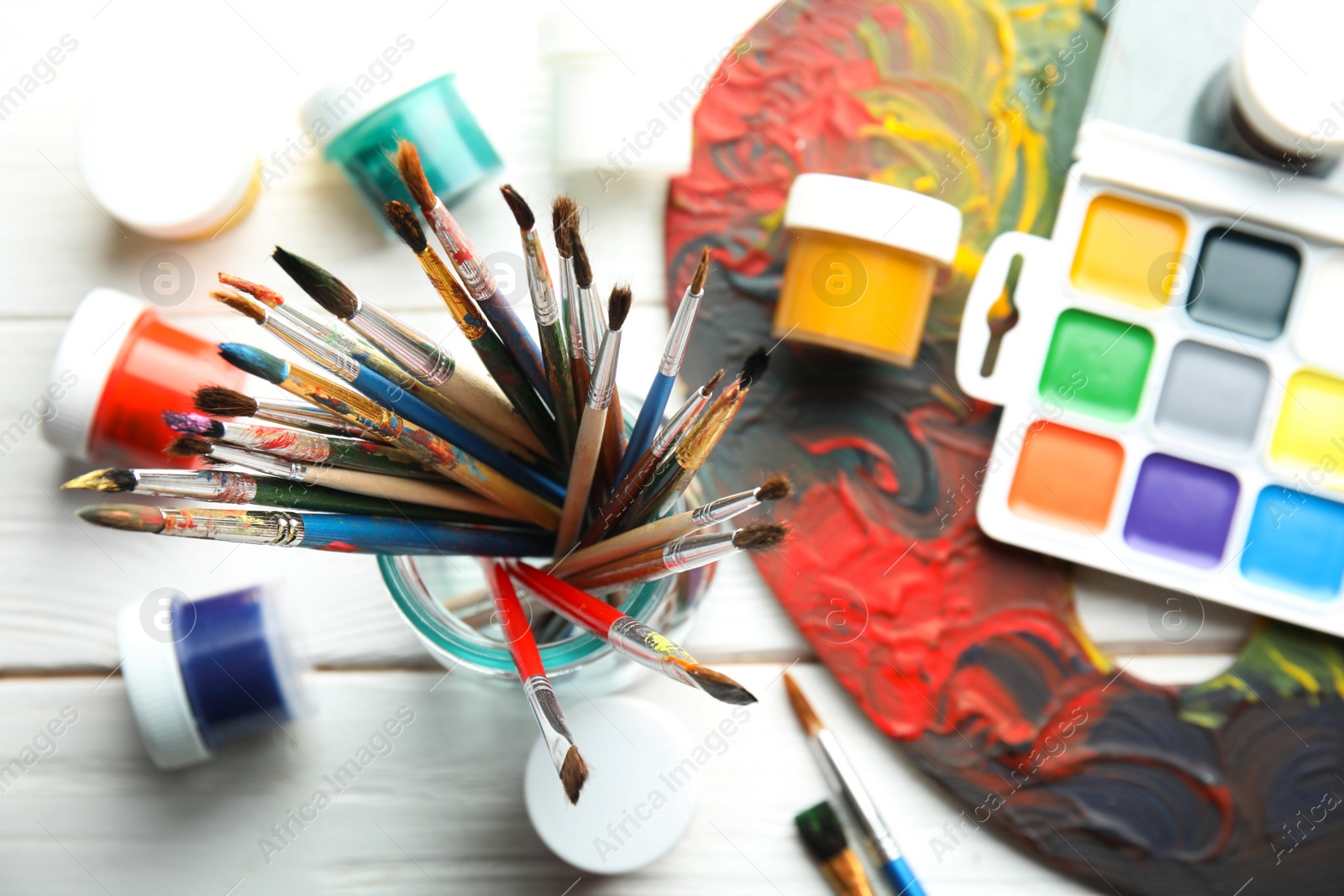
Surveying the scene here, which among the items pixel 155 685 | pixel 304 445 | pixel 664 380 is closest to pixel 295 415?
pixel 304 445

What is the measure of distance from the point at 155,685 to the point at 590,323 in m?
0.32

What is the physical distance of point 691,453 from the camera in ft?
1.06

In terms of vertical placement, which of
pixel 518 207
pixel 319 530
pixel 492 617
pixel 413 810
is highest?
pixel 518 207

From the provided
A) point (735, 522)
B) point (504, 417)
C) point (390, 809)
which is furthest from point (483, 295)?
point (390, 809)

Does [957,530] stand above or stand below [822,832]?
above

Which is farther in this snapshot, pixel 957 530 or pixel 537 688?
pixel 957 530

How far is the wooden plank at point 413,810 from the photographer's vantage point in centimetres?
52

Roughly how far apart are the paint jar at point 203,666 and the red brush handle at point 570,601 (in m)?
0.19

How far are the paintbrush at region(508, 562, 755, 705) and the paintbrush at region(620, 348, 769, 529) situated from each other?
0.04 metres

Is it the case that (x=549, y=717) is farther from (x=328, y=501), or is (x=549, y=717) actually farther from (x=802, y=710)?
(x=802, y=710)

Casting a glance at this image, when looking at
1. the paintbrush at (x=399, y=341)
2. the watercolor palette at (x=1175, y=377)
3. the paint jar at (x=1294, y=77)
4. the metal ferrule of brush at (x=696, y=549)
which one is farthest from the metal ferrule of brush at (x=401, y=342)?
the paint jar at (x=1294, y=77)

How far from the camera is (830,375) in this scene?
0.54 meters

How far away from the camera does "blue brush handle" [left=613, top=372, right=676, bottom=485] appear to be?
351 mm

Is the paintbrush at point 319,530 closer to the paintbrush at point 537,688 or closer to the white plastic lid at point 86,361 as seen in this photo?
the paintbrush at point 537,688
